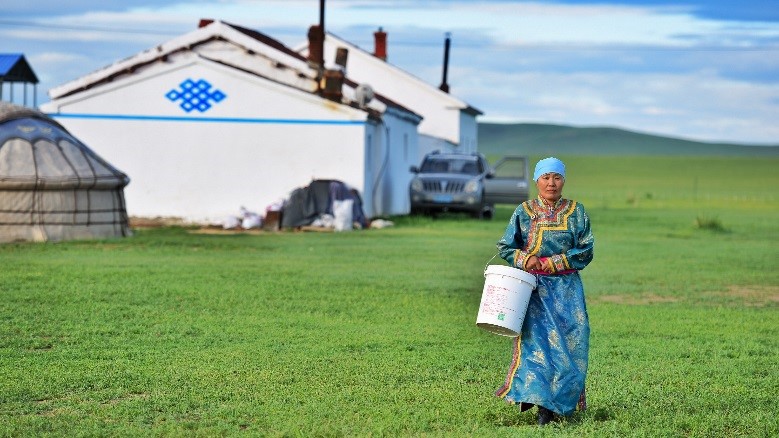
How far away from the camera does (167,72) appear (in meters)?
33.1

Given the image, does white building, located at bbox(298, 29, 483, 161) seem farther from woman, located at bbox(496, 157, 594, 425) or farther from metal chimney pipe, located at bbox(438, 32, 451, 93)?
woman, located at bbox(496, 157, 594, 425)

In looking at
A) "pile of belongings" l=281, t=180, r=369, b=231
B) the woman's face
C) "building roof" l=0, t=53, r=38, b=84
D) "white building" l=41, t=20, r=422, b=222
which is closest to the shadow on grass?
the woman's face

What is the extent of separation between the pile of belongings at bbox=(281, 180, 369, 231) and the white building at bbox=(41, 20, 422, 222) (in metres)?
1.78

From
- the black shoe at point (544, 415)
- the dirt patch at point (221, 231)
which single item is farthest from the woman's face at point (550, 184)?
the dirt patch at point (221, 231)

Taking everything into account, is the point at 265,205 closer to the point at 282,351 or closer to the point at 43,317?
the point at 43,317

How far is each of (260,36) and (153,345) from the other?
28.3 metres

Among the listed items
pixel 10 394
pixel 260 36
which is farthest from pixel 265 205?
pixel 10 394

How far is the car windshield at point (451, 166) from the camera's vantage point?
37.4m

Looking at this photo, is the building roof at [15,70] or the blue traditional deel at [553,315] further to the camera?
the building roof at [15,70]

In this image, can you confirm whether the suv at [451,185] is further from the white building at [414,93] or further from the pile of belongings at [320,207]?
the white building at [414,93]

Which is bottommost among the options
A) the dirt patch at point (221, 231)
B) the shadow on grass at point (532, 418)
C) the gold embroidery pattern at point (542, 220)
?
the shadow on grass at point (532, 418)

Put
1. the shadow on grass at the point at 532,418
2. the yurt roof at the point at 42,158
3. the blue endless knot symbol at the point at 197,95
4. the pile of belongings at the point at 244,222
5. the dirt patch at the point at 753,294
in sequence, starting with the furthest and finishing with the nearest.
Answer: the blue endless knot symbol at the point at 197,95
the pile of belongings at the point at 244,222
the yurt roof at the point at 42,158
the dirt patch at the point at 753,294
the shadow on grass at the point at 532,418

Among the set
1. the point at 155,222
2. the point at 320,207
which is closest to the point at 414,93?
the point at 155,222

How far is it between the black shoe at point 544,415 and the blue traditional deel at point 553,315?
0.08 metres
